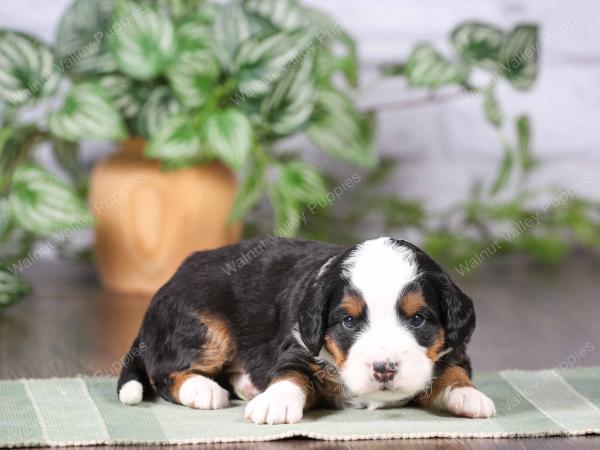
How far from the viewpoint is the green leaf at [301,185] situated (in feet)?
12.8

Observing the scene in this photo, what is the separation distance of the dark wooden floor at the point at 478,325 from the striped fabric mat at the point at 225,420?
0.04m

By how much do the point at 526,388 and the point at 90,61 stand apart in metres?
2.07

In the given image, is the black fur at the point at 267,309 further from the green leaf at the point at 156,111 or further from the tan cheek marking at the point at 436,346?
the green leaf at the point at 156,111

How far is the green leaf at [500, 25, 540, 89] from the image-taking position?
411cm

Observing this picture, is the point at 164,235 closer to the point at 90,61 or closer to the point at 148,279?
the point at 148,279

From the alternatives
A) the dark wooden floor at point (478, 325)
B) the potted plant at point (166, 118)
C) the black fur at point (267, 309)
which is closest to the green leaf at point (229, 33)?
the potted plant at point (166, 118)

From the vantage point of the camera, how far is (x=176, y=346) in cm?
250

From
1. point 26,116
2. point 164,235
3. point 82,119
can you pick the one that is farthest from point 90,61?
point 26,116

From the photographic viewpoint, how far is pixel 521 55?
13.5 feet

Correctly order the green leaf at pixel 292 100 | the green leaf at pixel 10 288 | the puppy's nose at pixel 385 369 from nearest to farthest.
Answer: the puppy's nose at pixel 385 369, the green leaf at pixel 10 288, the green leaf at pixel 292 100

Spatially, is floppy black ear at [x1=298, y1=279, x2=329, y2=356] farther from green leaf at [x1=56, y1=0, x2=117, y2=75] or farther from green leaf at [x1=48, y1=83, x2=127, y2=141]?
green leaf at [x1=56, y1=0, x2=117, y2=75]

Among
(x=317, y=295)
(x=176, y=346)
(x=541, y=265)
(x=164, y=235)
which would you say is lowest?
(x=541, y=265)

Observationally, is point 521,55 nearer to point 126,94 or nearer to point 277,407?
point 126,94

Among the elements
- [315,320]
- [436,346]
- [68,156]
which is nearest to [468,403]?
[436,346]
